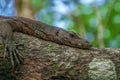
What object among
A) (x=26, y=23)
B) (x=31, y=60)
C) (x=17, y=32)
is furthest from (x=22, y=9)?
(x=31, y=60)

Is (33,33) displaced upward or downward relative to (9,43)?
upward

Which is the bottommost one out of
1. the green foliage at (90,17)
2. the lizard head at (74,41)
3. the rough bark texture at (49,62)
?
the rough bark texture at (49,62)

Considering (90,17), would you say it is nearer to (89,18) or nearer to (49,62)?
(89,18)

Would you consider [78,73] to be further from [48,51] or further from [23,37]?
[23,37]

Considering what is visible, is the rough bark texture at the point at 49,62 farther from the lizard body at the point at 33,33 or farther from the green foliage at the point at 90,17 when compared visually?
the green foliage at the point at 90,17

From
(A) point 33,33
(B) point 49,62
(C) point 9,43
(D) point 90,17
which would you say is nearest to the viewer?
(B) point 49,62

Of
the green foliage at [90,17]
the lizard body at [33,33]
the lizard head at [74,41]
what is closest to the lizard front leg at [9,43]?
the lizard body at [33,33]

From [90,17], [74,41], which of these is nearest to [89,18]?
[90,17]

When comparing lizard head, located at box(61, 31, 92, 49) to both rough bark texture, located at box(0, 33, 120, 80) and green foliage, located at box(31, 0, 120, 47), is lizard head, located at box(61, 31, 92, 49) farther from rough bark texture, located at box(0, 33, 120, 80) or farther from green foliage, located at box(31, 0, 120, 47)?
green foliage, located at box(31, 0, 120, 47)
